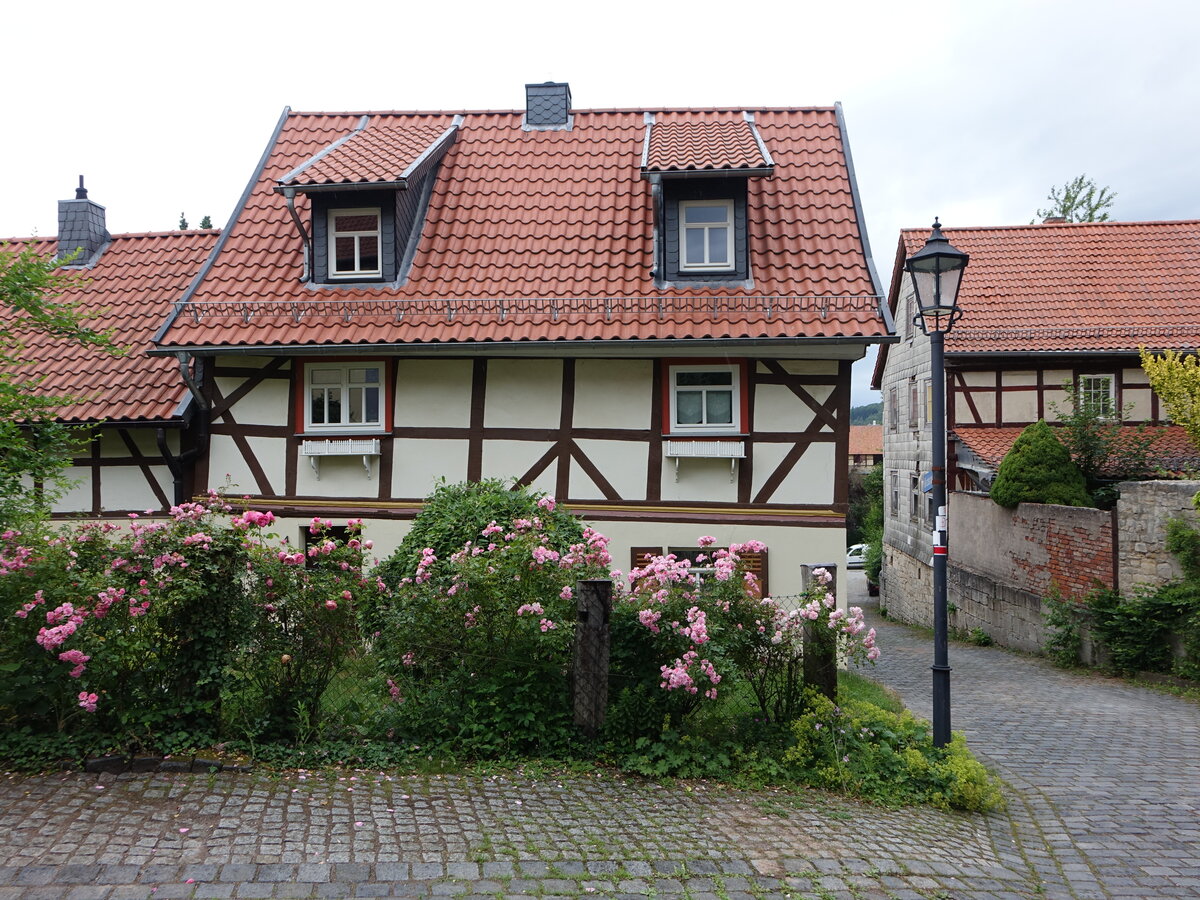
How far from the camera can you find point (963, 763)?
21.9 ft

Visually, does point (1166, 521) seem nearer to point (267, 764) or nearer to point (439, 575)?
point (439, 575)

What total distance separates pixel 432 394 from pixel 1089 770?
28.2ft

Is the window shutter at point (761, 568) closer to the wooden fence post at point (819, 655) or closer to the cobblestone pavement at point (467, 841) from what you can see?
the wooden fence post at point (819, 655)

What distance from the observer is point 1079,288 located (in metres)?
21.5

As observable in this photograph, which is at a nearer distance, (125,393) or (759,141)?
(125,393)

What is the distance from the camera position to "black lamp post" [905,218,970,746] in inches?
279

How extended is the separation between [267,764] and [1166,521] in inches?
504

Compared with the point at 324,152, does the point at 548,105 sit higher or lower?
higher

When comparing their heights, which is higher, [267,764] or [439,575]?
[439,575]

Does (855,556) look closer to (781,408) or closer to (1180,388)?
(1180,388)

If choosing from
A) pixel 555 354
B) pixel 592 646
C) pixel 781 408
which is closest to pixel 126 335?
pixel 555 354

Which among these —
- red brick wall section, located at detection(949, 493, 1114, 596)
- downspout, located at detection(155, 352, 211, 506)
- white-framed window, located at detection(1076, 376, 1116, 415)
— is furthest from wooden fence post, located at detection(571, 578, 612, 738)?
white-framed window, located at detection(1076, 376, 1116, 415)

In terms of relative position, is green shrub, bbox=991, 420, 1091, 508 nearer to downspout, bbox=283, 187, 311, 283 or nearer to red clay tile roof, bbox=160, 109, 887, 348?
red clay tile roof, bbox=160, 109, 887, 348

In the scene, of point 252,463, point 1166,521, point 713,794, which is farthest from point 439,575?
point 1166,521
